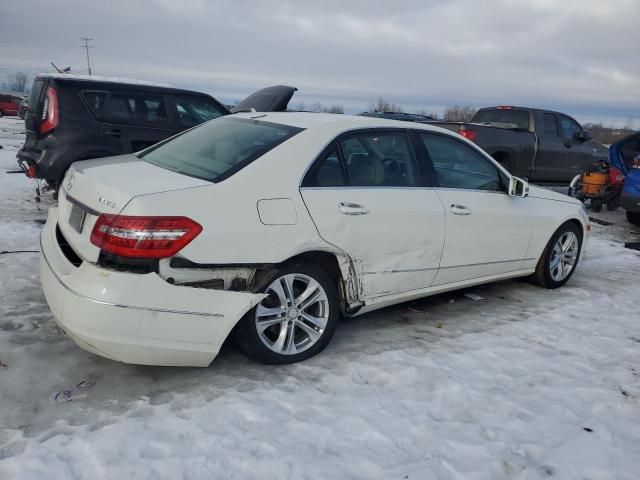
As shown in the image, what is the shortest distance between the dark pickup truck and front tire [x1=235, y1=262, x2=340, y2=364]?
6.96 m

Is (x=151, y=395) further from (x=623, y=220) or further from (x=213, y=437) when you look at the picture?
(x=623, y=220)

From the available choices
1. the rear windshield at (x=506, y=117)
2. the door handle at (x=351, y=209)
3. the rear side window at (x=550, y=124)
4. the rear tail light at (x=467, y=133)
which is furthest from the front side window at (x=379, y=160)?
the rear side window at (x=550, y=124)

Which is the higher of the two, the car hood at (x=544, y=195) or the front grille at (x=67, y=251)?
the car hood at (x=544, y=195)

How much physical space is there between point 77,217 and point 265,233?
3.61 ft

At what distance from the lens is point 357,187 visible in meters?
3.56

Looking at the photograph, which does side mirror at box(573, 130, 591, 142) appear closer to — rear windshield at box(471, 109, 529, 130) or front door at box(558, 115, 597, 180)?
front door at box(558, 115, 597, 180)

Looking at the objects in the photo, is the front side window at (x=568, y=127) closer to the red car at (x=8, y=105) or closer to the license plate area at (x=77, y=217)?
the license plate area at (x=77, y=217)

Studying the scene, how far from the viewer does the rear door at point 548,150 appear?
10531 millimetres

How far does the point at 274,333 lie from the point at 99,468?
1.33m

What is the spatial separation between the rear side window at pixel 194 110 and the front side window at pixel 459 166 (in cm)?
432

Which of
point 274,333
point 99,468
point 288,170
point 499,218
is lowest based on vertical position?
point 99,468

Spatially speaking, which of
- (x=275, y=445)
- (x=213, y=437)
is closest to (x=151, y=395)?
(x=213, y=437)

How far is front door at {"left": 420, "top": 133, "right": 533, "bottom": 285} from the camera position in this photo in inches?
161

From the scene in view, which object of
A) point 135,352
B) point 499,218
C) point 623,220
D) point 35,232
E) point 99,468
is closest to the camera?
point 99,468
